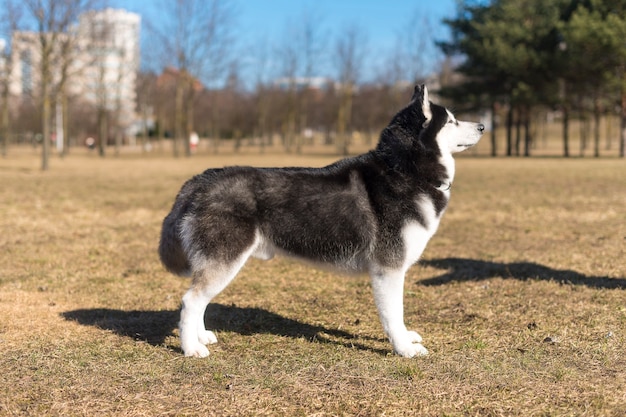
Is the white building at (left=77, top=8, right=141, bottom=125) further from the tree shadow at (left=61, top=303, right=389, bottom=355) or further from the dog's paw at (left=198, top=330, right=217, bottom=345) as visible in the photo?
the dog's paw at (left=198, top=330, right=217, bottom=345)

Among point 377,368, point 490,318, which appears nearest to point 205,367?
point 377,368

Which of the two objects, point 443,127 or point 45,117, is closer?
point 443,127

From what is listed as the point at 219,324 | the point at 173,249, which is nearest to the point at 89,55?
the point at 219,324

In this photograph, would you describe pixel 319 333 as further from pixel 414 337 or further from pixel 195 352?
pixel 195 352

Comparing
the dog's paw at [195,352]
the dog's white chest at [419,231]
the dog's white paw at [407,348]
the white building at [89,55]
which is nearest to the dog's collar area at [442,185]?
the dog's white chest at [419,231]

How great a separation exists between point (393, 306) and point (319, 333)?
1057 millimetres

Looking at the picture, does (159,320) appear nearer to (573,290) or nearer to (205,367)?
(205,367)

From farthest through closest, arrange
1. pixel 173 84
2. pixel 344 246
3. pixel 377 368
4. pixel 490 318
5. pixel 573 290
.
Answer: pixel 173 84, pixel 573 290, pixel 490 318, pixel 344 246, pixel 377 368

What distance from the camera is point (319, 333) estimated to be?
535 cm

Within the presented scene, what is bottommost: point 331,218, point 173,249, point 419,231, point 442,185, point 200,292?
point 200,292

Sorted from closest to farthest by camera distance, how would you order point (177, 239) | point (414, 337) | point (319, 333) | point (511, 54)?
point (177, 239), point (414, 337), point (319, 333), point (511, 54)

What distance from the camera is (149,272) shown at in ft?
26.1

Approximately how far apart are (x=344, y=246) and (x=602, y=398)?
6.75ft

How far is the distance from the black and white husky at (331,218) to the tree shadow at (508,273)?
9.56ft
